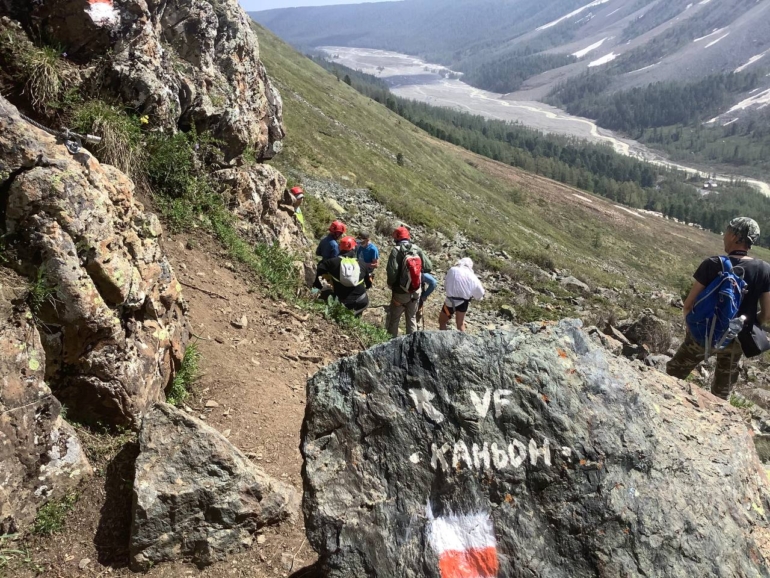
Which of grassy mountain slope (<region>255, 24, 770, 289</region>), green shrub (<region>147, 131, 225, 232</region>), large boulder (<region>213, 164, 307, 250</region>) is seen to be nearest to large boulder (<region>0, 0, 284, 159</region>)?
green shrub (<region>147, 131, 225, 232</region>)

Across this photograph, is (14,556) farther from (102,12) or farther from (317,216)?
(317,216)

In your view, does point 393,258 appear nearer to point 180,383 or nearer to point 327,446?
point 180,383

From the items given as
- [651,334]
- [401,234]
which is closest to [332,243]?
[401,234]

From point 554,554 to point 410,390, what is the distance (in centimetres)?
130

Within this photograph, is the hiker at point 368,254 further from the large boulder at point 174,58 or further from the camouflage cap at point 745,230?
the camouflage cap at point 745,230

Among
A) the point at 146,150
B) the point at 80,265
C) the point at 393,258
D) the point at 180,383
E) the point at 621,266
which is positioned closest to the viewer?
the point at 80,265

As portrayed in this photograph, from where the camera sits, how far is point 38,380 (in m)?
3.71

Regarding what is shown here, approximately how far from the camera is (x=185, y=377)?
5.52 metres

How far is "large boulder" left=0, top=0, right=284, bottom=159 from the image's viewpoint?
6930mm

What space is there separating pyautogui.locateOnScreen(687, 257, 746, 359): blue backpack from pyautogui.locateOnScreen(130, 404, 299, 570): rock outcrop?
16.6 feet

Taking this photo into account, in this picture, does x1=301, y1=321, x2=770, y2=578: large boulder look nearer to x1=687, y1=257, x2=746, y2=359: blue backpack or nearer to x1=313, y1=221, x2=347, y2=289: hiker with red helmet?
x1=687, y1=257, x2=746, y2=359: blue backpack

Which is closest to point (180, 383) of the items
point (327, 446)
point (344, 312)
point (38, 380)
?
point (38, 380)

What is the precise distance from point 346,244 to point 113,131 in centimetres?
387

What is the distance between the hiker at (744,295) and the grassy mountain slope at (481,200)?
59.8 feet
